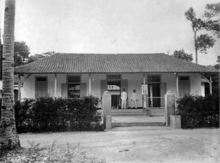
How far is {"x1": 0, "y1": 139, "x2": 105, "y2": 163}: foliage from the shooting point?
5074 millimetres

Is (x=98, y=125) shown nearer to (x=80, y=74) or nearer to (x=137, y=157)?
(x=137, y=157)

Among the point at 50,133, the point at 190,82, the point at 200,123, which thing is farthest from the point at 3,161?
the point at 190,82

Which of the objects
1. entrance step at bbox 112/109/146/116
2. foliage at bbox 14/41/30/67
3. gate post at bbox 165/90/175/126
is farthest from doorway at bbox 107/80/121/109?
foliage at bbox 14/41/30/67

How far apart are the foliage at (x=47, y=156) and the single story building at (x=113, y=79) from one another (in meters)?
11.0

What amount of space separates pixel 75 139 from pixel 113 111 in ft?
27.6

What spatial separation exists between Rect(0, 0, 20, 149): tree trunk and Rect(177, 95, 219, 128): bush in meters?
6.49

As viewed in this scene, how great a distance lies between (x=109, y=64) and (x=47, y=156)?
44.0 ft

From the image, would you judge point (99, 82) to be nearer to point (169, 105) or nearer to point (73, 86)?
point (73, 86)

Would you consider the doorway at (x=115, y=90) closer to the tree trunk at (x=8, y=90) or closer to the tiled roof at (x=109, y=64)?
the tiled roof at (x=109, y=64)

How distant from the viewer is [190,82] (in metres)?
18.6

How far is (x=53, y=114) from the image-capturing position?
8.84 m

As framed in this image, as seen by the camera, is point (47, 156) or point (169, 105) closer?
point (47, 156)

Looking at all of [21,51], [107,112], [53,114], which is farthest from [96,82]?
[21,51]

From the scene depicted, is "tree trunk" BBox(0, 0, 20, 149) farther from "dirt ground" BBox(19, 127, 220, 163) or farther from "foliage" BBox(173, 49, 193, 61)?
"foliage" BBox(173, 49, 193, 61)
